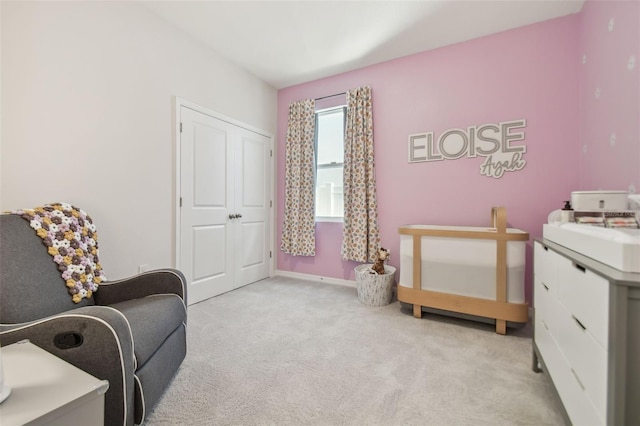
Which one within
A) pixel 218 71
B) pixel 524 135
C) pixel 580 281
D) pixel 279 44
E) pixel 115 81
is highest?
pixel 279 44

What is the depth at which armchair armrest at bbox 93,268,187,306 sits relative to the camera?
5.09 feet

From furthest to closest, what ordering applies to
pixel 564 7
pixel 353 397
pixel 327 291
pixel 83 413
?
pixel 327 291 → pixel 564 7 → pixel 353 397 → pixel 83 413

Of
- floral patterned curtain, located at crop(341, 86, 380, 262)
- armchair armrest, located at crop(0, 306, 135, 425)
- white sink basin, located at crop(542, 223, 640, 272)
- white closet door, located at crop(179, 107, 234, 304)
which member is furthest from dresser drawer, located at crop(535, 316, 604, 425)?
white closet door, located at crop(179, 107, 234, 304)

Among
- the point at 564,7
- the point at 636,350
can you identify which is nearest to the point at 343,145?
the point at 564,7

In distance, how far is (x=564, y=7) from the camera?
7.22 feet

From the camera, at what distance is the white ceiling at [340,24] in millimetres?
2207

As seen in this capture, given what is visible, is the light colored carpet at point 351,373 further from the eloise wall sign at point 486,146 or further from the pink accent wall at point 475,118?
the eloise wall sign at point 486,146

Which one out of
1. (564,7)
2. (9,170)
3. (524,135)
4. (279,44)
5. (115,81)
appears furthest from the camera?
(279,44)

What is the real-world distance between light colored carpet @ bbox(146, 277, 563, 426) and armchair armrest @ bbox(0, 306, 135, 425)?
0.42 m

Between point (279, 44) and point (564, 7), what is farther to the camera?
point (279, 44)

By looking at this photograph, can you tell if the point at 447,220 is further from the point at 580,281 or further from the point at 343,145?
the point at 580,281

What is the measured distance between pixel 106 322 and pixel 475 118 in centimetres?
314

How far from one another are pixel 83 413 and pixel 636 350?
1.38 metres

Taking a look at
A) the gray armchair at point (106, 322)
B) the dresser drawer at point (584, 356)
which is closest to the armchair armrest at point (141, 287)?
the gray armchair at point (106, 322)
